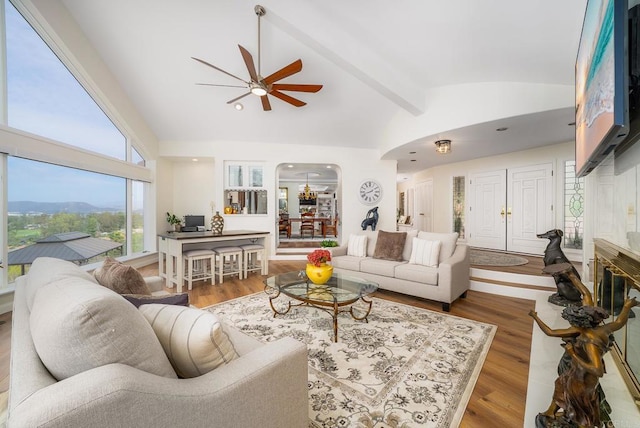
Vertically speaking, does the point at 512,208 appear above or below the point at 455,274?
above

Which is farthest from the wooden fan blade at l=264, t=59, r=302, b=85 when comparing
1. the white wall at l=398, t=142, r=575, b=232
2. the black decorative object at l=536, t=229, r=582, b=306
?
the white wall at l=398, t=142, r=575, b=232

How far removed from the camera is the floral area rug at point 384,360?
4.99ft

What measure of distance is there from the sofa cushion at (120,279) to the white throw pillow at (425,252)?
3.02m

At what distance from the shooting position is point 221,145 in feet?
19.5

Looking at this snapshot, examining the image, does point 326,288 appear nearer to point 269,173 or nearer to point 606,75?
point 606,75

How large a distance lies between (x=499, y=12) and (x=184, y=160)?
6.46m

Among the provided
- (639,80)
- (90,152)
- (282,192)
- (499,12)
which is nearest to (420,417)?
(639,80)

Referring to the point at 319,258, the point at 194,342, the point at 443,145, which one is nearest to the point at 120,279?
the point at 194,342

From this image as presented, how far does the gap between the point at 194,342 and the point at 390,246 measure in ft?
10.7

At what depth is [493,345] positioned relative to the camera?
2242 mm

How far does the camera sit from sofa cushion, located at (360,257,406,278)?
11.5 ft

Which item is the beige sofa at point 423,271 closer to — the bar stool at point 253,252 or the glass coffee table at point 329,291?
the glass coffee table at point 329,291

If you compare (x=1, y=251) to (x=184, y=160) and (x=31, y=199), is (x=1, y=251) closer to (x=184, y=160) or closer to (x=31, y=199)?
(x=31, y=199)

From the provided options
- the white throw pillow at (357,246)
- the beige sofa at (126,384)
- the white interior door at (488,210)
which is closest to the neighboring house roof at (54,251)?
the beige sofa at (126,384)
